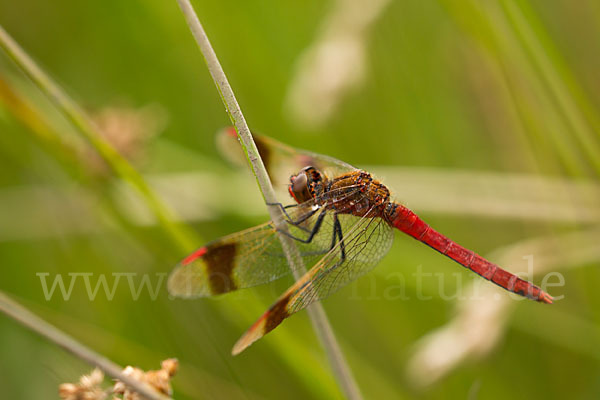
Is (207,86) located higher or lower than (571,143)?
higher

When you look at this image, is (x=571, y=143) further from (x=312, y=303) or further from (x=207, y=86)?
(x=207, y=86)

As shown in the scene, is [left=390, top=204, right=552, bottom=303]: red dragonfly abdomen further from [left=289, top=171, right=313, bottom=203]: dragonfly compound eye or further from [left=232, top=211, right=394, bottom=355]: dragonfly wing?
[left=289, top=171, right=313, bottom=203]: dragonfly compound eye

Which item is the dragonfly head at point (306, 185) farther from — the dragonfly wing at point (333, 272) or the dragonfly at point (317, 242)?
the dragonfly wing at point (333, 272)

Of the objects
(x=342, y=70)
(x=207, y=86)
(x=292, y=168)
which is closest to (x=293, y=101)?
(x=342, y=70)

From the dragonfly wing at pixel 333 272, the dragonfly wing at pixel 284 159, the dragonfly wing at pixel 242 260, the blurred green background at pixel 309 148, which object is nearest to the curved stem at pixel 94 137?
the blurred green background at pixel 309 148

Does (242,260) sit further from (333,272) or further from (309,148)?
(309,148)

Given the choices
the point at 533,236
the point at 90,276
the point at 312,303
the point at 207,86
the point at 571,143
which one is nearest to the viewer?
the point at 312,303

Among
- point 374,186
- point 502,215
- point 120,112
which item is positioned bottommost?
point 502,215
